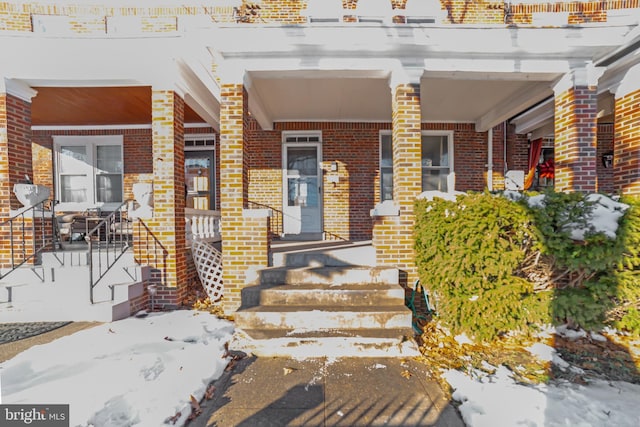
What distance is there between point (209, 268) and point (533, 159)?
296 inches

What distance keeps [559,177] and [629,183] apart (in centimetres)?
105

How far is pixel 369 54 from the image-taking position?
13.5ft

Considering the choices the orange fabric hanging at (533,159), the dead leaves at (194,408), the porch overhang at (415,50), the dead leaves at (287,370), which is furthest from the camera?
the orange fabric hanging at (533,159)

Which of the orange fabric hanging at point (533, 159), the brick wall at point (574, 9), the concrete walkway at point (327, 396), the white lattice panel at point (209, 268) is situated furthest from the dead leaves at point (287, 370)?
the brick wall at point (574, 9)

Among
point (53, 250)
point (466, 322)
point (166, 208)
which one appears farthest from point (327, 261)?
point (53, 250)

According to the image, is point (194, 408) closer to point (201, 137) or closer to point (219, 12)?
point (201, 137)

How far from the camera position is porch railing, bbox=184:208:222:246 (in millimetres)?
5010

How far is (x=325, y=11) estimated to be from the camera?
6.04m

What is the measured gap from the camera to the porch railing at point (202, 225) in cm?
501

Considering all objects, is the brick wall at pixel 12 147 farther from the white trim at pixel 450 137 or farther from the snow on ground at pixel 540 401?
the white trim at pixel 450 137

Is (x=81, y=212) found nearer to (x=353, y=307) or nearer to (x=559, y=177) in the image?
(x=353, y=307)

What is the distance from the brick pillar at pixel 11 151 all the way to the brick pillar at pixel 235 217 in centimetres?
306

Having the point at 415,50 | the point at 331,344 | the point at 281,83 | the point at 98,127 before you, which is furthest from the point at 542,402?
the point at 98,127

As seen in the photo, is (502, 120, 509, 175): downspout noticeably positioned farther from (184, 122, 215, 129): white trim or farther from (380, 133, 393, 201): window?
(184, 122, 215, 129): white trim
